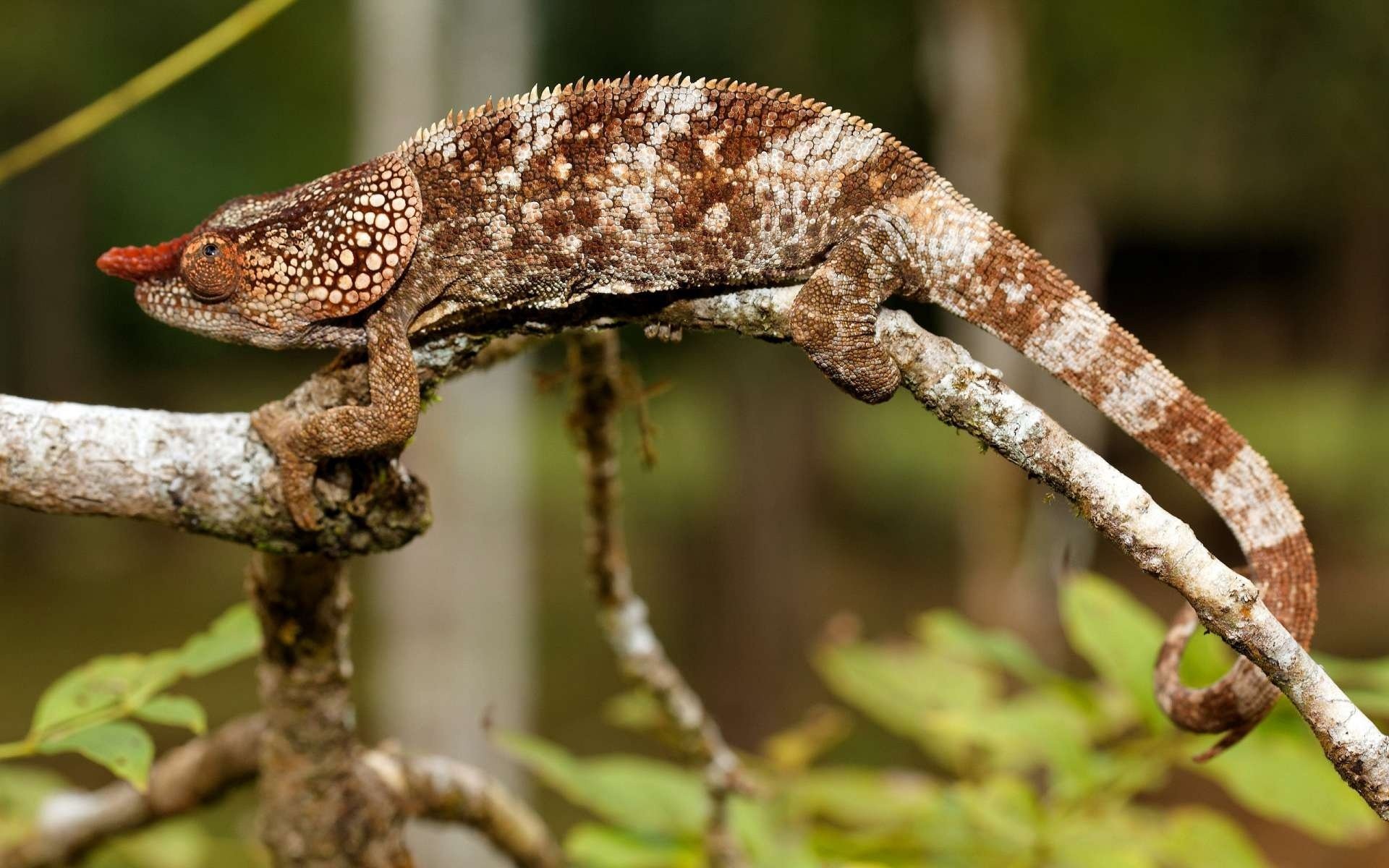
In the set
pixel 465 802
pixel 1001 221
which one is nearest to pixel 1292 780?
pixel 465 802

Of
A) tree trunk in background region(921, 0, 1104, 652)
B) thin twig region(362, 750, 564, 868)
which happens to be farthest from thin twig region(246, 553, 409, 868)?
tree trunk in background region(921, 0, 1104, 652)

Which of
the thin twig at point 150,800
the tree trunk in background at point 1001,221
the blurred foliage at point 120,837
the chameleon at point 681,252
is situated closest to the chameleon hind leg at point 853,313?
the chameleon at point 681,252

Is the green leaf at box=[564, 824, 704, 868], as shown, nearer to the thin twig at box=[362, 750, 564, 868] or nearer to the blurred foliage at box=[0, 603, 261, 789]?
the thin twig at box=[362, 750, 564, 868]

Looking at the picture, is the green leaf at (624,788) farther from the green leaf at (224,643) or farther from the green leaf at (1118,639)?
the green leaf at (1118,639)

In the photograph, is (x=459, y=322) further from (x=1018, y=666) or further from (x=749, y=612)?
(x=749, y=612)

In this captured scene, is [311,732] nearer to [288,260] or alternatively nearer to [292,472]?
[292,472]

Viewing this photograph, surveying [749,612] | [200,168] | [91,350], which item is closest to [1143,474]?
[749,612]
